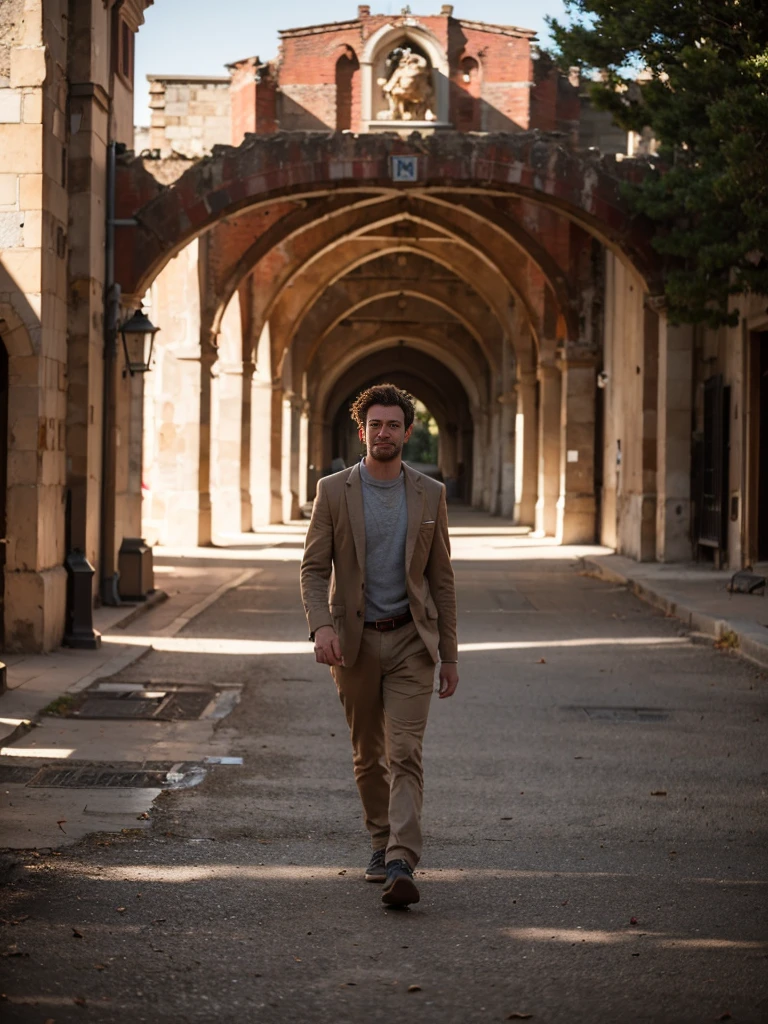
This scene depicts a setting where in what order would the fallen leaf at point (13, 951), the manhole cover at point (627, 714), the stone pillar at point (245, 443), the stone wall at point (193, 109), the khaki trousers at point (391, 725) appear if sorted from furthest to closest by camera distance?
the stone wall at point (193, 109) → the stone pillar at point (245, 443) → the manhole cover at point (627, 714) → the khaki trousers at point (391, 725) → the fallen leaf at point (13, 951)

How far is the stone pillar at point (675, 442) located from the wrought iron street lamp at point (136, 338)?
772 centimetres

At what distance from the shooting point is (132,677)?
10078mm

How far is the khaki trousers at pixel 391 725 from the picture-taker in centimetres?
471

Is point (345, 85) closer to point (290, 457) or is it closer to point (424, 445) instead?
point (290, 457)

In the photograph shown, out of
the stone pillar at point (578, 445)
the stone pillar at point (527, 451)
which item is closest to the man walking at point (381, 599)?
the stone pillar at point (578, 445)

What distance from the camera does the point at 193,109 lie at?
29.5 m

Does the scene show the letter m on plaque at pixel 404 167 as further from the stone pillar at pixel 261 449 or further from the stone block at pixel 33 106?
the stone pillar at pixel 261 449

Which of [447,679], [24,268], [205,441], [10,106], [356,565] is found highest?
[10,106]

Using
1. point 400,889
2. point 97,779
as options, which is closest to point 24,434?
point 97,779

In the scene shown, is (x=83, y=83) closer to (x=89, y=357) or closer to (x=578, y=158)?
(x=89, y=357)

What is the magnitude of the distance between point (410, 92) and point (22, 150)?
19.5 m

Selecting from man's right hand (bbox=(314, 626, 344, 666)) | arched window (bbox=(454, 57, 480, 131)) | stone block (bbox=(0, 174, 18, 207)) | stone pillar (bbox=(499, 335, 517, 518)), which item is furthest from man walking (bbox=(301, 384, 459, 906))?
stone pillar (bbox=(499, 335, 517, 518))

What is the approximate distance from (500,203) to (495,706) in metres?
17.7

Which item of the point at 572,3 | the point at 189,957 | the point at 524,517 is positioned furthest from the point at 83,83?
the point at 524,517
